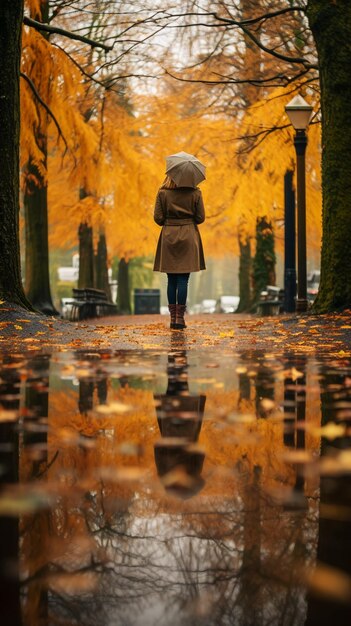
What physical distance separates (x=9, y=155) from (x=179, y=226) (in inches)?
97.0

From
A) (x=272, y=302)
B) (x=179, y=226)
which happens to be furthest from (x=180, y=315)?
(x=272, y=302)

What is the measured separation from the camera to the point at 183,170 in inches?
451

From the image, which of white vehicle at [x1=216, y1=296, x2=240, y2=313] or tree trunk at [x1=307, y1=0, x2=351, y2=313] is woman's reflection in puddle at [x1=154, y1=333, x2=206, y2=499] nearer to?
tree trunk at [x1=307, y1=0, x2=351, y2=313]

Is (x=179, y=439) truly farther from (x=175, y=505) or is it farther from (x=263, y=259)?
(x=263, y=259)

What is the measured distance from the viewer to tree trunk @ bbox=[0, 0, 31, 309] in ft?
37.6

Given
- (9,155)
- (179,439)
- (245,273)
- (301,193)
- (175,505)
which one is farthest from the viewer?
(245,273)

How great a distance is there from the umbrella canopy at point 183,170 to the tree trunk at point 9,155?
211cm

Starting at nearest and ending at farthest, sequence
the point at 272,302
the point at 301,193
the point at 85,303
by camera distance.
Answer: the point at 301,193 < the point at 85,303 < the point at 272,302

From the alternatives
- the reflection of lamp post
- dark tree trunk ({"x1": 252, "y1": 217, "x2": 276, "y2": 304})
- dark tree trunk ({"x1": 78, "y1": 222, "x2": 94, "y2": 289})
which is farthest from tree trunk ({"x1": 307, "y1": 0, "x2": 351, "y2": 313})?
dark tree trunk ({"x1": 78, "y1": 222, "x2": 94, "y2": 289})

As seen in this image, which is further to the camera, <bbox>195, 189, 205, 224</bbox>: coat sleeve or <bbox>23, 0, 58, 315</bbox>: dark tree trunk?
<bbox>23, 0, 58, 315</bbox>: dark tree trunk

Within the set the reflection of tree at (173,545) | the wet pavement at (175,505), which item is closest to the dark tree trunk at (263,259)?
the wet pavement at (175,505)

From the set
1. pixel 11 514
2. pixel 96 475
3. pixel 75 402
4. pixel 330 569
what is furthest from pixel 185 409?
pixel 330 569

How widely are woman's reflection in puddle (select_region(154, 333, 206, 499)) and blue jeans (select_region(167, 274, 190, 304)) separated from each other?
17.1ft

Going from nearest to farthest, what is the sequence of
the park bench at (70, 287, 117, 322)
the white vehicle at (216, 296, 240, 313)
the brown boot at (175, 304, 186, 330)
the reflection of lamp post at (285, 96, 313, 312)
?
the brown boot at (175, 304, 186, 330) → the reflection of lamp post at (285, 96, 313, 312) → the park bench at (70, 287, 117, 322) → the white vehicle at (216, 296, 240, 313)
